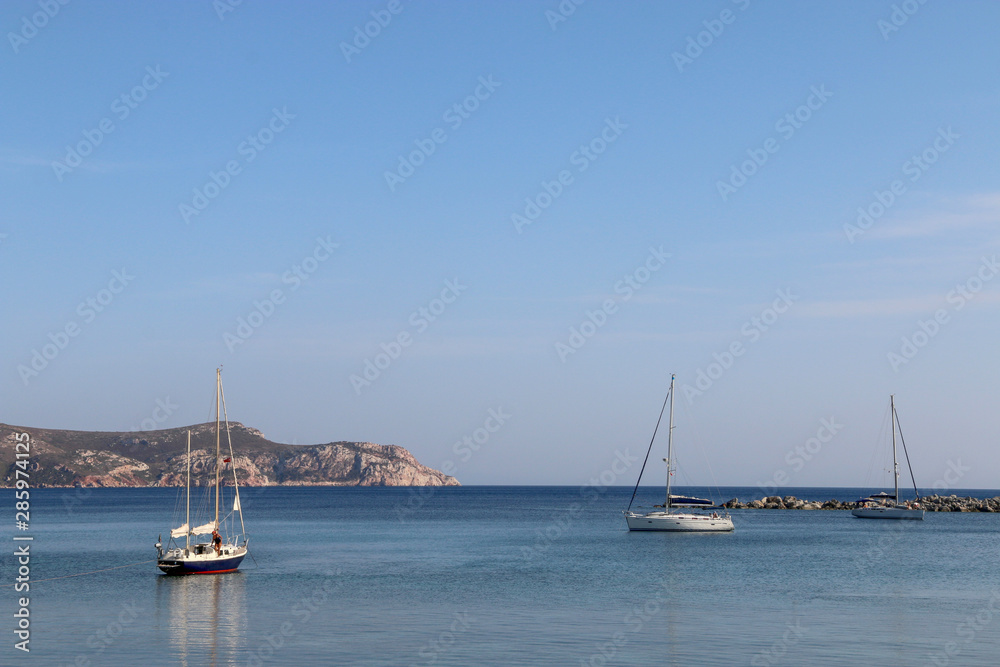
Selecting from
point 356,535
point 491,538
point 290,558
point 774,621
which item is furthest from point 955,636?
point 356,535

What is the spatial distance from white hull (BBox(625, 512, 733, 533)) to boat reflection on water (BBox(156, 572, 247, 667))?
2033 inches

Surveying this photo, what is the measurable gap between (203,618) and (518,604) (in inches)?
582

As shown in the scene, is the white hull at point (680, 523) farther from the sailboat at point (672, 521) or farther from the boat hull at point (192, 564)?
the boat hull at point (192, 564)

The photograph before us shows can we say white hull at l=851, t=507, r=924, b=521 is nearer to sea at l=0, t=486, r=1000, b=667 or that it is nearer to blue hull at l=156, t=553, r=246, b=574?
sea at l=0, t=486, r=1000, b=667

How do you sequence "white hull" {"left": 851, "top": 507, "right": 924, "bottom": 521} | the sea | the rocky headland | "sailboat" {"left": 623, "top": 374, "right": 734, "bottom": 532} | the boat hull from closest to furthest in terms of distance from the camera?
the sea → the boat hull → "sailboat" {"left": 623, "top": 374, "right": 734, "bottom": 532} → "white hull" {"left": 851, "top": 507, "right": 924, "bottom": 521} → the rocky headland

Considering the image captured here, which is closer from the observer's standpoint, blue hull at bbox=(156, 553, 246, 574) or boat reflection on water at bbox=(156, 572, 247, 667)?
boat reflection on water at bbox=(156, 572, 247, 667)

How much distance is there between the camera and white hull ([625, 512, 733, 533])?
9981cm

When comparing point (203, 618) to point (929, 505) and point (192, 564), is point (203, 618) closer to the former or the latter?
point (192, 564)

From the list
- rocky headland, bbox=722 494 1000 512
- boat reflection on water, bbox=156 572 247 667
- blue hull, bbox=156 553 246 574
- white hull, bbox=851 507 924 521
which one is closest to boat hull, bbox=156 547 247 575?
→ blue hull, bbox=156 553 246 574

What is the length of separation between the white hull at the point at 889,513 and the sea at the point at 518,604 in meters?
41.6

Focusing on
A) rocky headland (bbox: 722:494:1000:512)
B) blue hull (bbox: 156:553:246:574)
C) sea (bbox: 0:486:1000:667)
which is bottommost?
rocky headland (bbox: 722:494:1000:512)

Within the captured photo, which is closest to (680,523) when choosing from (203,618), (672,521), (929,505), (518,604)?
(672,521)

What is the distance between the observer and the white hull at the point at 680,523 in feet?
327

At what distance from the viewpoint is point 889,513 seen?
136 meters
